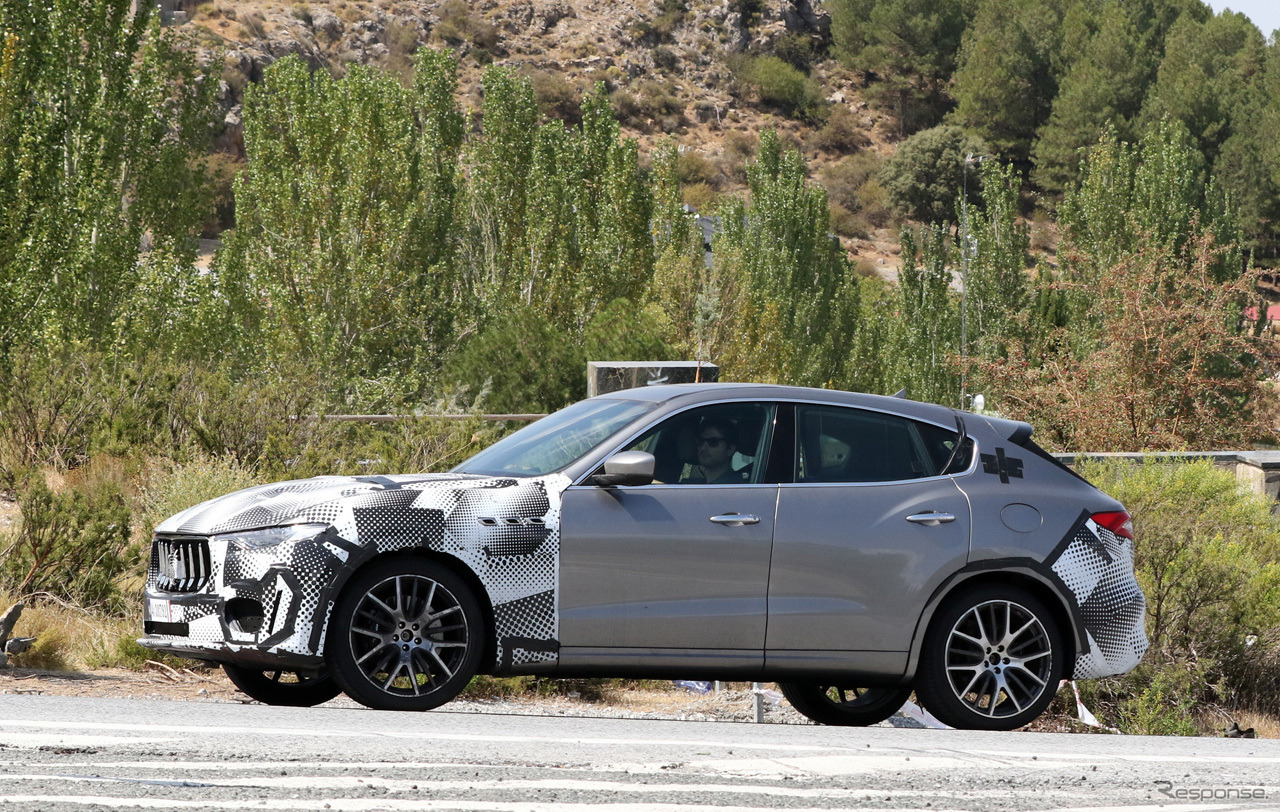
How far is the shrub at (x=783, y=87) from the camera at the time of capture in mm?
120625

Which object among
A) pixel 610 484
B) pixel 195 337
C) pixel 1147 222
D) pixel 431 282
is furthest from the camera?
pixel 1147 222

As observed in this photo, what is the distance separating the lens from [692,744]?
614 cm

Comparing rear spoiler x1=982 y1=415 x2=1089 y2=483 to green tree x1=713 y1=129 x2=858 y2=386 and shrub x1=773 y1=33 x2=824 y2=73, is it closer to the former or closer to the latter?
green tree x1=713 y1=129 x2=858 y2=386

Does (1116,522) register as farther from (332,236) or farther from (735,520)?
(332,236)

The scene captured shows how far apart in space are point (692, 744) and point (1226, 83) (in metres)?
103

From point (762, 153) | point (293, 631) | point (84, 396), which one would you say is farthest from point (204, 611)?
point (762, 153)

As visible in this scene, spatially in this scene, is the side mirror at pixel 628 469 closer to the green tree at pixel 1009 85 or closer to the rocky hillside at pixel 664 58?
the rocky hillside at pixel 664 58

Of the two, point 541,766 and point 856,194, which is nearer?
point 541,766

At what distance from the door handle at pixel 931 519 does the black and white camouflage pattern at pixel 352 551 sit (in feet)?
5.41

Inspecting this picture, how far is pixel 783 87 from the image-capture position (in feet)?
396

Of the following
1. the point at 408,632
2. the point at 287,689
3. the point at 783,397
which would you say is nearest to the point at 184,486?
the point at 287,689

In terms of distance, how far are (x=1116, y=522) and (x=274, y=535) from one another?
404 centimetres

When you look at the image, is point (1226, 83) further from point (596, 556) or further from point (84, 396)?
point (596, 556)

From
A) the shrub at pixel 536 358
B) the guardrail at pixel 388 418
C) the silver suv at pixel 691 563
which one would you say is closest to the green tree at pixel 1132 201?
the shrub at pixel 536 358
